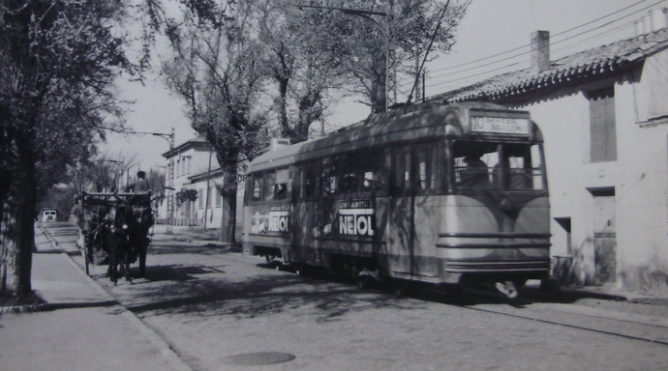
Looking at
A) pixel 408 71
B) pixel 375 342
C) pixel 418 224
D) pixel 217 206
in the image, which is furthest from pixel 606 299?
pixel 217 206

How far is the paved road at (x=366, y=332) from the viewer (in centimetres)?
664

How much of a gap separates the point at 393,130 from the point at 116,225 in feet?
20.5

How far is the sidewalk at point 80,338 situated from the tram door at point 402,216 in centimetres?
458

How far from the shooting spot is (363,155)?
12688 millimetres

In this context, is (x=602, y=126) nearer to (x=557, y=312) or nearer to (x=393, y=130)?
(x=393, y=130)

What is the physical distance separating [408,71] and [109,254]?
15713mm

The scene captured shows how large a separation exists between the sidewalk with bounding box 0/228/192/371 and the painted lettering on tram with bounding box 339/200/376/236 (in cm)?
467

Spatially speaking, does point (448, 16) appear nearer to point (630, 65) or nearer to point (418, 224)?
point (630, 65)

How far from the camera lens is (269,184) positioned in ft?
57.8

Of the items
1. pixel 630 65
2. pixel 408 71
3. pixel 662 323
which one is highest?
pixel 408 71

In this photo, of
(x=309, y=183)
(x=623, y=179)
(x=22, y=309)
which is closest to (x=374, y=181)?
(x=309, y=183)

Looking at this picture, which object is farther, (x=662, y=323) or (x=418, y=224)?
(x=418, y=224)

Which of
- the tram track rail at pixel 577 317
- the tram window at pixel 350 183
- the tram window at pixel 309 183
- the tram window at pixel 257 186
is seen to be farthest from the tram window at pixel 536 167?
the tram window at pixel 257 186

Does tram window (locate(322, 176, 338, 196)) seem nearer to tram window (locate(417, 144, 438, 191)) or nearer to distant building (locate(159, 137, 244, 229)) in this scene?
tram window (locate(417, 144, 438, 191))
